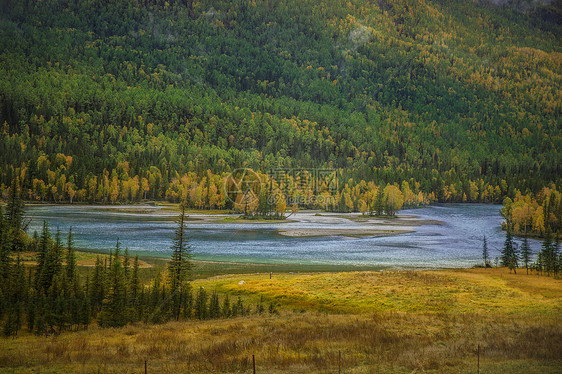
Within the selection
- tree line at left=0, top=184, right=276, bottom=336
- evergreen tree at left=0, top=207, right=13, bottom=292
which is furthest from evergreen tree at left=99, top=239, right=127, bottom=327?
evergreen tree at left=0, top=207, right=13, bottom=292

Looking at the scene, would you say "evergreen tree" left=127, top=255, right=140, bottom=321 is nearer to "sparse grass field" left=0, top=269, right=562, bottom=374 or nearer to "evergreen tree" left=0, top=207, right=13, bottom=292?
"sparse grass field" left=0, top=269, right=562, bottom=374

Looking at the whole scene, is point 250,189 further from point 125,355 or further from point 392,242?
point 125,355

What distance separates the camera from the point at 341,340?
30.0 metres

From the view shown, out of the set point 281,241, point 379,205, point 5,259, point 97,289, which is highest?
point 379,205

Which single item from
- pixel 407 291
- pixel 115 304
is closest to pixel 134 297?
pixel 115 304

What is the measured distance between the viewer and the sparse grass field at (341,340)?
2366cm

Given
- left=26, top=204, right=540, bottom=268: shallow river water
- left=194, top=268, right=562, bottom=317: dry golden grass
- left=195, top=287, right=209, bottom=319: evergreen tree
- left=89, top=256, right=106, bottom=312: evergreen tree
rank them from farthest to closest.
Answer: left=26, top=204, right=540, bottom=268: shallow river water → left=194, top=268, right=562, bottom=317: dry golden grass → left=89, top=256, right=106, bottom=312: evergreen tree → left=195, top=287, right=209, bottom=319: evergreen tree

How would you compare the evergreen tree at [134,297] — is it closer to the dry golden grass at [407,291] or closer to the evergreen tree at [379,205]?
the dry golden grass at [407,291]

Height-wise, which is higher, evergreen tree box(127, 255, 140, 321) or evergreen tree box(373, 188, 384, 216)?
evergreen tree box(373, 188, 384, 216)

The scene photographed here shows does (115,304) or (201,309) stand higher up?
(115,304)

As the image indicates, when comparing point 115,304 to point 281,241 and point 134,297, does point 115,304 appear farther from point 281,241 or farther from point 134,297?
point 281,241

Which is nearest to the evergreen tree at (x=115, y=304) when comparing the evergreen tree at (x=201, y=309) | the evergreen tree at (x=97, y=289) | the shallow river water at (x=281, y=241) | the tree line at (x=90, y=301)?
the tree line at (x=90, y=301)

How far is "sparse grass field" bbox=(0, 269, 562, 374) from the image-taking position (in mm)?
23656

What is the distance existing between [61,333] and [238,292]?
20651 millimetres
